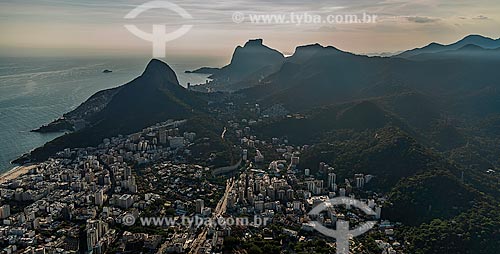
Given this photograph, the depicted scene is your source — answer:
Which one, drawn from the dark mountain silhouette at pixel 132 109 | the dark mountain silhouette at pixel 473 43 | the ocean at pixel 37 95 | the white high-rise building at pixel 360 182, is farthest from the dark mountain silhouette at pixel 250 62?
the white high-rise building at pixel 360 182

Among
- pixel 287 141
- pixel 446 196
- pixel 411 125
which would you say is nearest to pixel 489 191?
pixel 446 196

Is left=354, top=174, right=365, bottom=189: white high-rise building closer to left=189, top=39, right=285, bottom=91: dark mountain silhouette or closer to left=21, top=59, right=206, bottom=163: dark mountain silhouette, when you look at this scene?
left=21, top=59, right=206, bottom=163: dark mountain silhouette

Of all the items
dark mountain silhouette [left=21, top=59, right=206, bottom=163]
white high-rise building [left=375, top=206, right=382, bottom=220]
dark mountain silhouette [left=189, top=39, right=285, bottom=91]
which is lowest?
white high-rise building [left=375, top=206, right=382, bottom=220]

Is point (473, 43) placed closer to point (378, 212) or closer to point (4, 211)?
point (378, 212)

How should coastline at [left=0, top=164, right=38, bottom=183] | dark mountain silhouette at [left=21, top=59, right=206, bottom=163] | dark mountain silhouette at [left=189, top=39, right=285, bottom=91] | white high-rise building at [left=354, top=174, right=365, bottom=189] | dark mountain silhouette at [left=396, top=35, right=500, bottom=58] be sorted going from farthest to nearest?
dark mountain silhouette at [left=189, top=39, right=285, bottom=91] → dark mountain silhouette at [left=396, top=35, right=500, bottom=58] → dark mountain silhouette at [left=21, top=59, right=206, bottom=163] → coastline at [left=0, top=164, right=38, bottom=183] → white high-rise building at [left=354, top=174, right=365, bottom=189]

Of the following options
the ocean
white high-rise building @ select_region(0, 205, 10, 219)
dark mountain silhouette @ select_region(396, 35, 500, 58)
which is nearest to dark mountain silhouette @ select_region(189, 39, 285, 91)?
the ocean

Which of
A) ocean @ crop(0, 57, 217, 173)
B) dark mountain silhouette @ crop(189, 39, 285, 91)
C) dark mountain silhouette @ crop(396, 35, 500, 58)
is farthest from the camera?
dark mountain silhouette @ crop(189, 39, 285, 91)

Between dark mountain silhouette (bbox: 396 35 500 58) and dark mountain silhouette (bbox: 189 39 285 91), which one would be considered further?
dark mountain silhouette (bbox: 189 39 285 91)
